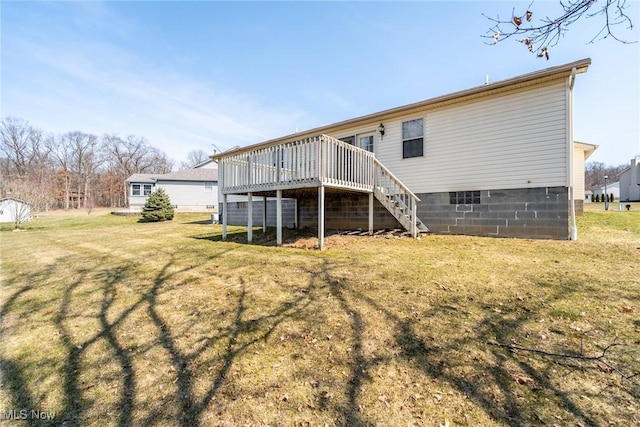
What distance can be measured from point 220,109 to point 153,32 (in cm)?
935

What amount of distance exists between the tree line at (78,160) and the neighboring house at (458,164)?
4750cm

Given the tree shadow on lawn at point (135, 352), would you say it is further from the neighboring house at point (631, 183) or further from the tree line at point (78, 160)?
the tree line at point (78, 160)

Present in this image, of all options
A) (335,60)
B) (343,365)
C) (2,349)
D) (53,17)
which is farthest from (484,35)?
(53,17)

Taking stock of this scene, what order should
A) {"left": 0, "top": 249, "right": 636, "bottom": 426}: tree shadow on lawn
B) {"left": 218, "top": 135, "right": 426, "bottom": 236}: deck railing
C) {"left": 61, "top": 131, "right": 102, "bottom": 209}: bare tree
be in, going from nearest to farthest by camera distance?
{"left": 0, "top": 249, "right": 636, "bottom": 426}: tree shadow on lawn
{"left": 218, "top": 135, "right": 426, "bottom": 236}: deck railing
{"left": 61, "top": 131, "right": 102, "bottom": 209}: bare tree

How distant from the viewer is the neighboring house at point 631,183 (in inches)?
1193

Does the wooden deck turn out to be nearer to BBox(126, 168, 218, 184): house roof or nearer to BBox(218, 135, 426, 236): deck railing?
BBox(218, 135, 426, 236): deck railing

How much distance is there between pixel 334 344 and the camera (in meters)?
3.01

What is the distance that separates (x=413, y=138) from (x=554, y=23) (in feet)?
24.4

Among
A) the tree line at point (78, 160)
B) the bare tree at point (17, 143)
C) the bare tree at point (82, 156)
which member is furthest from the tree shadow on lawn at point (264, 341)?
the bare tree at point (17, 143)

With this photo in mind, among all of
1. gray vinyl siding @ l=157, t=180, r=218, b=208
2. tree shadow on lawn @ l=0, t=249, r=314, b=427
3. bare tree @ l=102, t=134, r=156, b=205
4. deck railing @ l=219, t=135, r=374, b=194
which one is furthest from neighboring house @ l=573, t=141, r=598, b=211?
bare tree @ l=102, t=134, r=156, b=205

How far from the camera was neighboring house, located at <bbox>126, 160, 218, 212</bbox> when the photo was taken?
26922 mm

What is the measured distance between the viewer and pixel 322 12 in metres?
10.0

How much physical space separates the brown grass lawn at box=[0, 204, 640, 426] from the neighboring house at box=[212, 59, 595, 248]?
2.43 metres

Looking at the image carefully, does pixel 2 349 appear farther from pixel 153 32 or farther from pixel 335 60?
pixel 335 60
